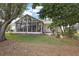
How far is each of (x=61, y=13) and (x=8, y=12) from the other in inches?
27.5

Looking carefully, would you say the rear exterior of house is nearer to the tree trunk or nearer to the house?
the house

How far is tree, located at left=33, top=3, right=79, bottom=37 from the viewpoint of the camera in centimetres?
396

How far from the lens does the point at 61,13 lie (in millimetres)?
3986

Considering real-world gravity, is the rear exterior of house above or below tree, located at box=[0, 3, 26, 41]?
below

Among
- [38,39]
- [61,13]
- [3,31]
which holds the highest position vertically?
[61,13]

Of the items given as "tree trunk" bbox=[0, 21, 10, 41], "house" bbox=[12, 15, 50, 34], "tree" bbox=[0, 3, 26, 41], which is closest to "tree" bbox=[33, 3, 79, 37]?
"house" bbox=[12, 15, 50, 34]

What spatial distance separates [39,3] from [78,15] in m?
0.53

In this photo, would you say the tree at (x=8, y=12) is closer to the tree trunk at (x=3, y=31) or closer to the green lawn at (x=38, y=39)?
the tree trunk at (x=3, y=31)

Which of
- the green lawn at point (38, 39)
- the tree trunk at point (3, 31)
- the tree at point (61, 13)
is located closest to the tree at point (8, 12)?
the tree trunk at point (3, 31)

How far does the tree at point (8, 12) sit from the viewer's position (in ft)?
13.0

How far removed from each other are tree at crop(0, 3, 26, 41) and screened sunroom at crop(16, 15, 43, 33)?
10cm

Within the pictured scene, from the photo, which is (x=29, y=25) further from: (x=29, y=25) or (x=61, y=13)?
(x=61, y=13)

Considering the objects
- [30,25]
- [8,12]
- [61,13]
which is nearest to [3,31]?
[8,12]

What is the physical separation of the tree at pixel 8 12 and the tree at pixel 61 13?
0.21 metres
